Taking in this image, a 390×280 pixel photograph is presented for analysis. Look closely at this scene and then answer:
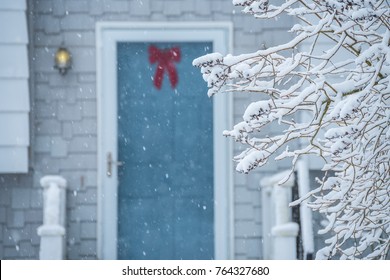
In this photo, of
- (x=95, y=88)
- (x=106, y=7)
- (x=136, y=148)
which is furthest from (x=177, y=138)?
(x=106, y=7)

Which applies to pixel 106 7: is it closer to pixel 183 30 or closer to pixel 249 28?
pixel 183 30

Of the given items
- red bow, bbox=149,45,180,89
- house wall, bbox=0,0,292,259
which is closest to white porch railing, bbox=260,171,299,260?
house wall, bbox=0,0,292,259

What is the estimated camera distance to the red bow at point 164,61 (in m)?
6.01

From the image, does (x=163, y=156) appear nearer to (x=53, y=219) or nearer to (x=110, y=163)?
(x=110, y=163)

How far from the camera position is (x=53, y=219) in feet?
17.6

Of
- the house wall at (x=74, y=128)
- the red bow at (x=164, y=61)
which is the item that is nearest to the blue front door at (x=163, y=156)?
the red bow at (x=164, y=61)

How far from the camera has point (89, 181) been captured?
5852 millimetres

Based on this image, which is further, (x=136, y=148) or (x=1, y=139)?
(x=136, y=148)

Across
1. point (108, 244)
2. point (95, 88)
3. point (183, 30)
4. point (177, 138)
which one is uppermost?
point (183, 30)

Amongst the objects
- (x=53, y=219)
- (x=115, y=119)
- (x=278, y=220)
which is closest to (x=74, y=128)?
(x=115, y=119)

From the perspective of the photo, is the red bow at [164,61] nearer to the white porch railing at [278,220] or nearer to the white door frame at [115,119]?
the white door frame at [115,119]

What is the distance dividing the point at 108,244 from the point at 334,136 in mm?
3445

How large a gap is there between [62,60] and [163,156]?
106 cm

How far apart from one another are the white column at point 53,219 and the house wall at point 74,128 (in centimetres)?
21
